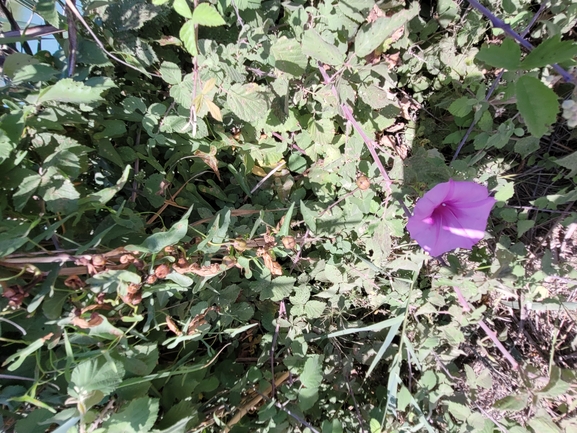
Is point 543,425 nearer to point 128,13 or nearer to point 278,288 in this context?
point 278,288

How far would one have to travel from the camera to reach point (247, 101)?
1.38 metres

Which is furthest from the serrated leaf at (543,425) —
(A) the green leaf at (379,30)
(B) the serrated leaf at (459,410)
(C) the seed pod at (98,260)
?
(C) the seed pod at (98,260)

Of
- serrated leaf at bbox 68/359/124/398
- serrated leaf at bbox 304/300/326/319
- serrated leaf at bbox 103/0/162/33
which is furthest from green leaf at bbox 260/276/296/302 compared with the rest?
serrated leaf at bbox 103/0/162/33

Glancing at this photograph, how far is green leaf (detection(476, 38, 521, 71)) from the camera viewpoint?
3.50ft

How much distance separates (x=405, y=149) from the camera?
6.72 feet

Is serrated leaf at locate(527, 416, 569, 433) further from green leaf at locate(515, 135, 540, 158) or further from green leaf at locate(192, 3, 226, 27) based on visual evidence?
green leaf at locate(192, 3, 226, 27)

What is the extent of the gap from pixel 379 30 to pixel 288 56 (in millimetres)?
308

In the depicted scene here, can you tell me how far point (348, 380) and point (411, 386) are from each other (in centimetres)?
33

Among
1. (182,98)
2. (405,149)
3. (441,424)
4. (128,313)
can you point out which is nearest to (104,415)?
(128,313)

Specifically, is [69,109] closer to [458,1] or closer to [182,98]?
[182,98]

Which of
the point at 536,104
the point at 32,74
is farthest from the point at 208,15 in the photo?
the point at 536,104

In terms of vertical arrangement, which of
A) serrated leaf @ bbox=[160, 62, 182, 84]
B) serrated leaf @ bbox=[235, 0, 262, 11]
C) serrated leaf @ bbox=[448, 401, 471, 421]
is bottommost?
serrated leaf @ bbox=[448, 401, 471, 421]

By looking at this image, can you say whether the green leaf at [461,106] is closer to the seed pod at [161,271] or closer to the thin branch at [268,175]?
the thin branch at [268,175]

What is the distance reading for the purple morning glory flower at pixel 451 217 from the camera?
4.49ft
